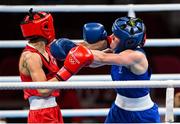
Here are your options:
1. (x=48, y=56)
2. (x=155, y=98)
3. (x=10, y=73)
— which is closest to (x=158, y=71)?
(x=155, y=98)

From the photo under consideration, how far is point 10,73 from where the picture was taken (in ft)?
18.1

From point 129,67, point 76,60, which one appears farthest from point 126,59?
point 76,60

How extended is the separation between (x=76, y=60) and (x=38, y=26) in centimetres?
40

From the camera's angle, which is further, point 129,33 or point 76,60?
point 129,33

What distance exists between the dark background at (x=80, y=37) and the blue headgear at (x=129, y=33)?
2546mm

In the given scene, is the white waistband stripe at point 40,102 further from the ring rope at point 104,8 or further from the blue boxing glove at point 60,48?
the ring rope at point 104,8

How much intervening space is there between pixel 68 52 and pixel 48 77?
228 millimetres

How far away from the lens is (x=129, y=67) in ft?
8.79

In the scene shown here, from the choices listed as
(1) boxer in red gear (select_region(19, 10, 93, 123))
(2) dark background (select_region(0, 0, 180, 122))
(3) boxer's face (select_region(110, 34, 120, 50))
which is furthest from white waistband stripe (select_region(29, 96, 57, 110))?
(2) dark background (select_region(0, 0, 180, 122))

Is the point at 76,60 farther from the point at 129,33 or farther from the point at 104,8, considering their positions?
the point at 104,8

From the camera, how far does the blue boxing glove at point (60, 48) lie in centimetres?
261

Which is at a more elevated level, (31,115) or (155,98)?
(31,115)

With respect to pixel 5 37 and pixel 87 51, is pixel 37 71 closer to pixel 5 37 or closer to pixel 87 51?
pixel 87 51

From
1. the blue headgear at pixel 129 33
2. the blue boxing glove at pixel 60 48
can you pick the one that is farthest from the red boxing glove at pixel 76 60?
the blue headgear at pixel 129 33
